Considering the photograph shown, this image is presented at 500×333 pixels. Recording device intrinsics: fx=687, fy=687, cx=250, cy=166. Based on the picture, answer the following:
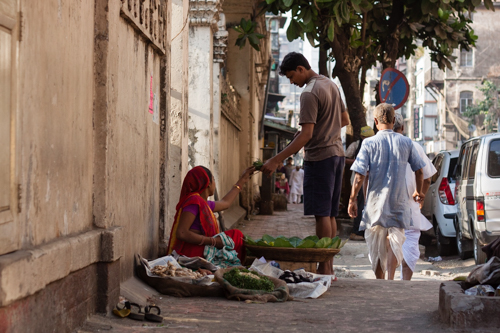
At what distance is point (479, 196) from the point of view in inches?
343

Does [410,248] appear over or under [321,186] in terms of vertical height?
under

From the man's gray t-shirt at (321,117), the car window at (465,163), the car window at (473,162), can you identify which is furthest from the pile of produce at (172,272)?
the car window at (465,163)

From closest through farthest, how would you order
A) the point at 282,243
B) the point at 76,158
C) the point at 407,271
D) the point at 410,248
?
1. the point at 76,158
2. the point at 282,243
3. the point at 410,248
4. the point at 407,271

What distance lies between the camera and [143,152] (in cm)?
533

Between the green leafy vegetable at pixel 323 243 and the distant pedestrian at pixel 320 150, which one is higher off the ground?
the distant pedestrian at pixel 320 150

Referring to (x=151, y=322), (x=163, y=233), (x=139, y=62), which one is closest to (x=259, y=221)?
(x=163, y=233)

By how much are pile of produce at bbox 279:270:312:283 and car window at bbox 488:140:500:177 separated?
14.6 feet

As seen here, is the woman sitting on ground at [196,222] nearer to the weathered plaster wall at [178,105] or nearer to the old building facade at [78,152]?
the old building facade at [78,152]

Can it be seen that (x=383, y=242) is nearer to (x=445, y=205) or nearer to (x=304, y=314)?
(x=304, y=314)

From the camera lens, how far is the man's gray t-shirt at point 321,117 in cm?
579

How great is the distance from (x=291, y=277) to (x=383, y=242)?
5.04ft

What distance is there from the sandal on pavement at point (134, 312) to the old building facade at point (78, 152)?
13cm

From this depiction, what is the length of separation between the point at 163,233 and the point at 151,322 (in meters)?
2.11

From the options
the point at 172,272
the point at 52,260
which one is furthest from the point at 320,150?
the point at 52,260
